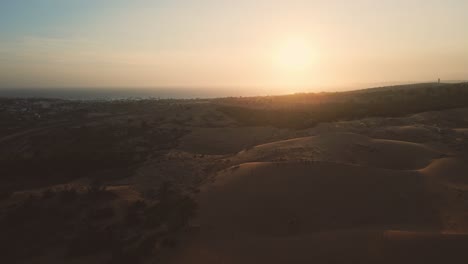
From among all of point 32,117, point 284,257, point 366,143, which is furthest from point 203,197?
point 32,117

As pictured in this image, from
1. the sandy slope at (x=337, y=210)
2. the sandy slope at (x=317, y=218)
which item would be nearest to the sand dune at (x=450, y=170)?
the sandy slope at (x=337, y=210)

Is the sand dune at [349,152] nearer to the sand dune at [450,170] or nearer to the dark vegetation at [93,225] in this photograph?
the sand dune at [450,170]

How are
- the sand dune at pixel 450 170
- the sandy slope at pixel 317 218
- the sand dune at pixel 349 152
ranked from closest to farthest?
the sandy slope at pixel 317 218
the sand dune at pixel 450 170
the sand dune at pixel 349 152

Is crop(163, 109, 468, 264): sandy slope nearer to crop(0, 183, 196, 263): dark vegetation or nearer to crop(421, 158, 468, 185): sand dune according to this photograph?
crop(421, 158, 468, 185): sand dune

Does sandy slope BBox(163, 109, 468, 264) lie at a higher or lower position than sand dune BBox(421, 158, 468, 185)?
lower

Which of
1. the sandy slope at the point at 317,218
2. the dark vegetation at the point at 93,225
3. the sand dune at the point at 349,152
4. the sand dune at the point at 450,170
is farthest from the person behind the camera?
the sand dune at the point at 349,152

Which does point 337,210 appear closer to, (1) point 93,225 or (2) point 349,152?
(2) point 349,152

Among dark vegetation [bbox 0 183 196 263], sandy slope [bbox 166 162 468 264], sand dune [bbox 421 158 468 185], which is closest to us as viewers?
sandy slope [bbox 166 162 468 264]

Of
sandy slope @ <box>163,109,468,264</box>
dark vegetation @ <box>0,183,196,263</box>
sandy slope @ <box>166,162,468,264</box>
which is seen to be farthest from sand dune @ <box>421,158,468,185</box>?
dark vegetation @ <box>0,183,196,263</box>
